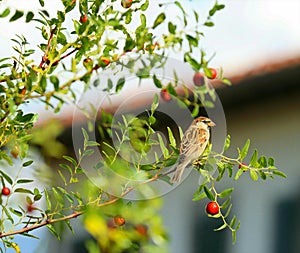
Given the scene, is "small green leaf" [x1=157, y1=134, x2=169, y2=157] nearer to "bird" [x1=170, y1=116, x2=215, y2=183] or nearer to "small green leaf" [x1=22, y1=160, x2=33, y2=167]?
"bird" [x1=170, y1=116, x2=215, y2=183]

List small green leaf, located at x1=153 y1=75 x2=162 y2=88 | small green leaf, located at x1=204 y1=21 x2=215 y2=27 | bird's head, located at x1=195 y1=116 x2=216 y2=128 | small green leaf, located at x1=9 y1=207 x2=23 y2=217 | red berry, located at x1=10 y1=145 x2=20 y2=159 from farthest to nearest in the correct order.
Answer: bird's head, located at x1=195 y1=116 x2=216 y2=128, small green leaf, located at x1=9 y1=207 x2=23 y2=217, red berry, located at x1=10 y1=145 x2=20 y2=159, small green leaf, located at x1=204 y1=21 x2=215 y2=27, small green leaf, located at x1=153 y1=75 x2=162 y2=88

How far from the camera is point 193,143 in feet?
5.10

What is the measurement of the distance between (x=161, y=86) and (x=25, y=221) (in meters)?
0.47

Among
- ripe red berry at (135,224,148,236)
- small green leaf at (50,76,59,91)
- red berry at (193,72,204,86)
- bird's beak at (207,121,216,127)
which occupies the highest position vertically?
bird's beak at (207,121,216,127)

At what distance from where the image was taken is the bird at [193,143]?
56.3 inches

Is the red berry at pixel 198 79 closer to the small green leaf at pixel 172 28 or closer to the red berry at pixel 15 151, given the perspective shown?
the small green leaf at pixel 172 28

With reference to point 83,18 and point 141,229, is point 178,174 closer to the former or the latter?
point 83,18

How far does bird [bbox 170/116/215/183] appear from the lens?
1431 millimetres

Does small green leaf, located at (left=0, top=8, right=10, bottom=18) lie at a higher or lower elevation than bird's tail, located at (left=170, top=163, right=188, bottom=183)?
higher

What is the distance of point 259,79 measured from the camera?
18.8 ft

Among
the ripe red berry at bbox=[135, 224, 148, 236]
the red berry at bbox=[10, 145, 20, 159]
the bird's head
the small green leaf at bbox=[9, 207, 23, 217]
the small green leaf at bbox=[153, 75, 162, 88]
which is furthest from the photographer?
the bird's head

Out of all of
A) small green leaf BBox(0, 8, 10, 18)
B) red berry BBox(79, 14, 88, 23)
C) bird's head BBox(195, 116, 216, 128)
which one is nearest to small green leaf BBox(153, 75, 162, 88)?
small green leaf BBox(0, 8, 10, 18)

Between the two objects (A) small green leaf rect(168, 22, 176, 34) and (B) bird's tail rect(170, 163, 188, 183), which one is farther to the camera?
(B) bird's tail rect(170, 163, 188, 183)

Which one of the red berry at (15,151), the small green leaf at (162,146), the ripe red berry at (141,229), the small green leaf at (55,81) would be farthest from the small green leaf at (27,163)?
the ripe red berry at (141,229)
